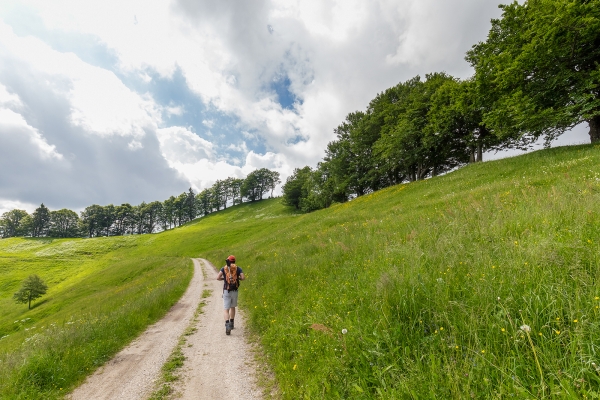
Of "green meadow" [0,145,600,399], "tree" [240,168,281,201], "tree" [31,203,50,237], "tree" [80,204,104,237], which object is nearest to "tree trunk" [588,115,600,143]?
"green meadow" [0,145,600,399]

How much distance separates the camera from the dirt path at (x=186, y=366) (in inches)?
211

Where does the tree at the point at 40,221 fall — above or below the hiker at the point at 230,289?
above

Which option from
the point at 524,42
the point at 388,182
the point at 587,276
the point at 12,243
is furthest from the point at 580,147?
the point at 12,243

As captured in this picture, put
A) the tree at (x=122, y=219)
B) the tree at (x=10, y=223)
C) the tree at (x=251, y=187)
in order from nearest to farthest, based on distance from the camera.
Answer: the tree at (x=251, y=187)
the tree at (x=10, y=223)
the tree at (x=122, y=219)

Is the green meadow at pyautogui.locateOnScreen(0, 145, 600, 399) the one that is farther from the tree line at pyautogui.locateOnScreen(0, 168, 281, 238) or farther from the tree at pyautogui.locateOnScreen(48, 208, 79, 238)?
the tree at pyautogui.locateOnScreen(48, 208, 79, 238)

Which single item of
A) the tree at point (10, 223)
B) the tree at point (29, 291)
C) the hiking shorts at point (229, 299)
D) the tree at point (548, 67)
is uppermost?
the tree at point (10, 223)

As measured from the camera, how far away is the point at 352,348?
14.6 ft

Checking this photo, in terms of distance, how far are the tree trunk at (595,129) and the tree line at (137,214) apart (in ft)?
402

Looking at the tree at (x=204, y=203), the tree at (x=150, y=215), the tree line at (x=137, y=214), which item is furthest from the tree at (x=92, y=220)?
the tree at (x=204, y=203)

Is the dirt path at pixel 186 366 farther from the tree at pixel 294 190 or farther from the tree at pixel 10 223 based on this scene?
the tree at pixel 10 223

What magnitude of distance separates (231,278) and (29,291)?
5314cm

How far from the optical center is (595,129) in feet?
64.7

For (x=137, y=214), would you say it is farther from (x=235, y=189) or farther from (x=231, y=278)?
(x=231, y=278)

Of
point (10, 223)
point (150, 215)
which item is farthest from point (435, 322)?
point (10, 223)
